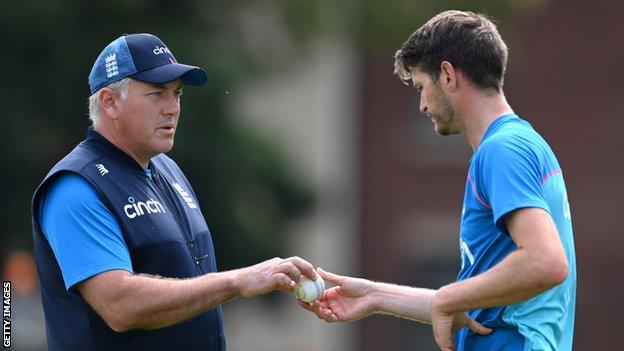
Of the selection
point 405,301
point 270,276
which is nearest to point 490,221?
point 405,301

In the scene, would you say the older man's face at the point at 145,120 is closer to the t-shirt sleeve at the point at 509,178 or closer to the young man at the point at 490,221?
the young man at the point at 490,221

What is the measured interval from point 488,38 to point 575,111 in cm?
2518

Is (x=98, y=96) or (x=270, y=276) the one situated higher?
(x=98, y=96)

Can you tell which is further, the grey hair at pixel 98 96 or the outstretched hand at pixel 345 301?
the grey hair at pixel 98 96

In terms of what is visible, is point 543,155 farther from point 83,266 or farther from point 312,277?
point 83,266

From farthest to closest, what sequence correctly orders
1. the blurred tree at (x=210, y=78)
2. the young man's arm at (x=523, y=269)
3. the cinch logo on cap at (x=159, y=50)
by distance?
the blurred tree at (x=210, y=78)
the cinch logo on cap at (x=159, y=50)
the young man's arm at (x=523, y=269)

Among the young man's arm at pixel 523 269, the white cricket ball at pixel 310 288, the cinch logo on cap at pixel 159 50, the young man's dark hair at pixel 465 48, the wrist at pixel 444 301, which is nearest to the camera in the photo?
the young man's arm at pixel 523 269

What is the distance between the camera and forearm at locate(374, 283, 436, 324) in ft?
20.0

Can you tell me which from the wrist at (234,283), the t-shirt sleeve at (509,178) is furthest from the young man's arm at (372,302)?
the t-shirt sleeve at (509,178)

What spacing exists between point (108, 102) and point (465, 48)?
1.81 metres

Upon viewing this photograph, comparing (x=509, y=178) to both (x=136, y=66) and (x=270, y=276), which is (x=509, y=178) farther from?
(x=136, y=66)

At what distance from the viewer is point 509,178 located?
18.3 ft

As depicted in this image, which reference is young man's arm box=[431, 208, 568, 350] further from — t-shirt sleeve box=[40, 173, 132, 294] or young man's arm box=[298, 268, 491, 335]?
t-shirt sleeve box=[40, 173, 132, 294]

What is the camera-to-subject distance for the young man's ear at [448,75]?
19.7ft
